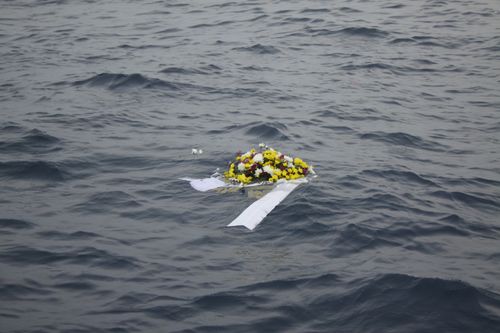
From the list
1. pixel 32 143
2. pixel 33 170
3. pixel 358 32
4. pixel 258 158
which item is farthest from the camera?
pixel 358 32

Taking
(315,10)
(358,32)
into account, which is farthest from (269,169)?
(315,10)

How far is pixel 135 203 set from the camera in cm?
1202

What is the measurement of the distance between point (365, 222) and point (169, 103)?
791cm

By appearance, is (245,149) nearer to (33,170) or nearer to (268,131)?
(268,131)

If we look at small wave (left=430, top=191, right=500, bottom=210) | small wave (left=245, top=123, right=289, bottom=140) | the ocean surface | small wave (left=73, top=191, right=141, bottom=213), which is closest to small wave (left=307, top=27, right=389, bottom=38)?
the ocean surface

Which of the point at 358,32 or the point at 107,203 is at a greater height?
the point at 358,32

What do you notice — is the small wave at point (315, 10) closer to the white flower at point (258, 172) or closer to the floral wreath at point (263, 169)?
the floral wreath at point (263, 169)

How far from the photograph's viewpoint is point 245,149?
1448 centimetres

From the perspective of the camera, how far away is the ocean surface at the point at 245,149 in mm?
8852

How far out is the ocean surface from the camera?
29.0 feet

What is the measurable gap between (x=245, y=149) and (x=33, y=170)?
4135 millimetres

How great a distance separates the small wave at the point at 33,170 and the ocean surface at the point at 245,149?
1.6 inches

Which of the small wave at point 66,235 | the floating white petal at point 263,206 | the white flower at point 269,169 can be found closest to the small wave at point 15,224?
the small wave at point 66,235

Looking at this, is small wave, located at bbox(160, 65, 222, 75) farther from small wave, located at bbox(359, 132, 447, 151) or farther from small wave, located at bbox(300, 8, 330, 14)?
small wave, located at bbox(300, 8, 330, 14)
